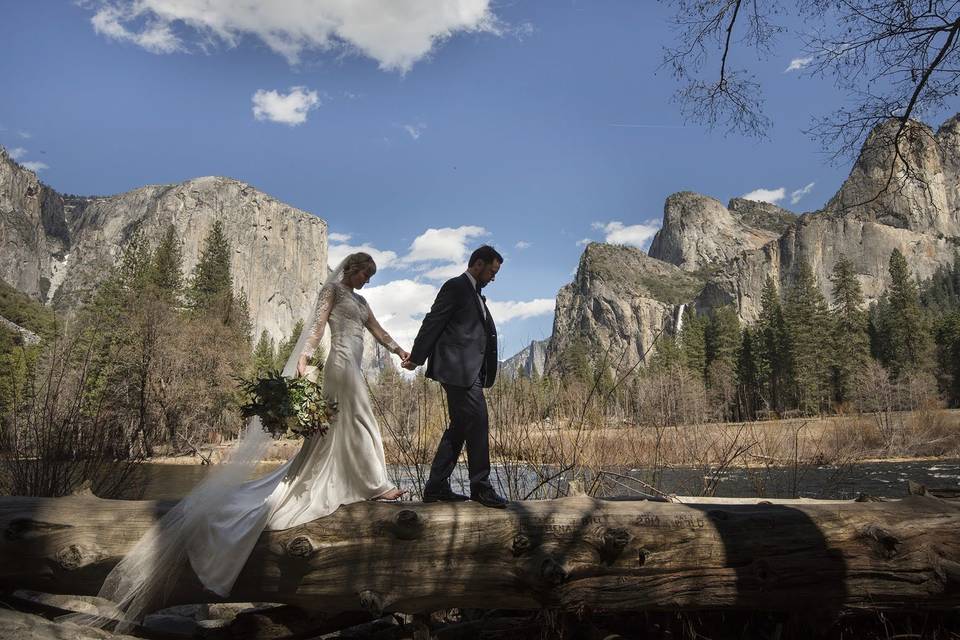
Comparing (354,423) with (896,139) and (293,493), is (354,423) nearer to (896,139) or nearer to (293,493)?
(293,493)

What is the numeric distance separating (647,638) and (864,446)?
25484mm

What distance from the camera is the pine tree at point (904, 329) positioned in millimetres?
58406

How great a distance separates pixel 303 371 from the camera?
4516 mm

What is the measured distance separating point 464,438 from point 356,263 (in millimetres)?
1766

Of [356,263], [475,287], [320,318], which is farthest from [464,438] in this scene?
[356,263]

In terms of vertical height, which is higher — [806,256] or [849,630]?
[806,256]

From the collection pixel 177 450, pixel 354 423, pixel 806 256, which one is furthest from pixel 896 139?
pixel 806 256

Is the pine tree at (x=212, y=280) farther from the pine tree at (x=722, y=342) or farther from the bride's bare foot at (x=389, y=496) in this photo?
the pine tree at (x=722, y=342)

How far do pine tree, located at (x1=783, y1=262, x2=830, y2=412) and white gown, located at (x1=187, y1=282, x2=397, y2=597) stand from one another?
60.1m

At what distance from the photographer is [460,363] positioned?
416 cm

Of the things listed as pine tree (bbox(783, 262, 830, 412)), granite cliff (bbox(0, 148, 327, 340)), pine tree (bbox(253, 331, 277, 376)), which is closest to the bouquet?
pine tree (bbox(253, 331, 277, 376))

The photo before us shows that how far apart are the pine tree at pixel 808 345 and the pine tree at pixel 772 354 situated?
2152 millimetres

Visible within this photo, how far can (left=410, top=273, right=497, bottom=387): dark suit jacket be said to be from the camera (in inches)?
164

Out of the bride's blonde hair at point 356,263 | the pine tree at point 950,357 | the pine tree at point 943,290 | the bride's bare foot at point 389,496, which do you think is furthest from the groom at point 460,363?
the pine tree at point 943,290
